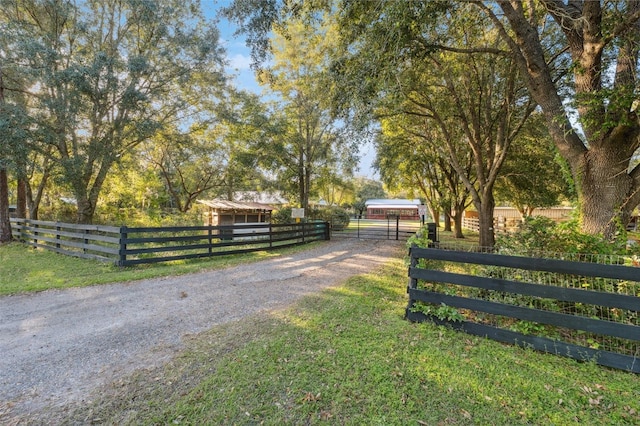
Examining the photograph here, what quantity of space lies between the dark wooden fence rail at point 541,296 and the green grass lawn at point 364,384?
0.12m

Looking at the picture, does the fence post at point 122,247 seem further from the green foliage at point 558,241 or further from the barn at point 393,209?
the barn at point 393,209

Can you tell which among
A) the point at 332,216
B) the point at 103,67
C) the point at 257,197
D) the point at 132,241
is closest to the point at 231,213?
the point at 257,197

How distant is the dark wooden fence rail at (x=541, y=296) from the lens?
8.84ft

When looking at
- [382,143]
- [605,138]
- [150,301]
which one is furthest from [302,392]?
[382,143]

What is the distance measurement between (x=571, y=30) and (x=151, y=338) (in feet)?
25.0

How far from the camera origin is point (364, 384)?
2.43m

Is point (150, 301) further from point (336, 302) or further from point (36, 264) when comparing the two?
point (36, 264)

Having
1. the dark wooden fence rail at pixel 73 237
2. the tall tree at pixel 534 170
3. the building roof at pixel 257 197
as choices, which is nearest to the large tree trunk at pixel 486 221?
the tall tree at pixel 534 170

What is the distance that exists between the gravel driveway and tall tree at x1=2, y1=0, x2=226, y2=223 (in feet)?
23.4

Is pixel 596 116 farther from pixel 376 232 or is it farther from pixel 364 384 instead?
pixel 376 232

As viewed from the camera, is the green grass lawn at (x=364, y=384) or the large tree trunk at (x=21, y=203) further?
the large tree trunk at (x=21, y=203)

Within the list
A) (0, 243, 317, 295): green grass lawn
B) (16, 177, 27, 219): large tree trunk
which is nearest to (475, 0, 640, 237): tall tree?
(0, 243, 317, 295): green grass lawn

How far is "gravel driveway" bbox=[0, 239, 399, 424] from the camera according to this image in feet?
8.07

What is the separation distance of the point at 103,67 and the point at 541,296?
Answer: 41.8 feet
